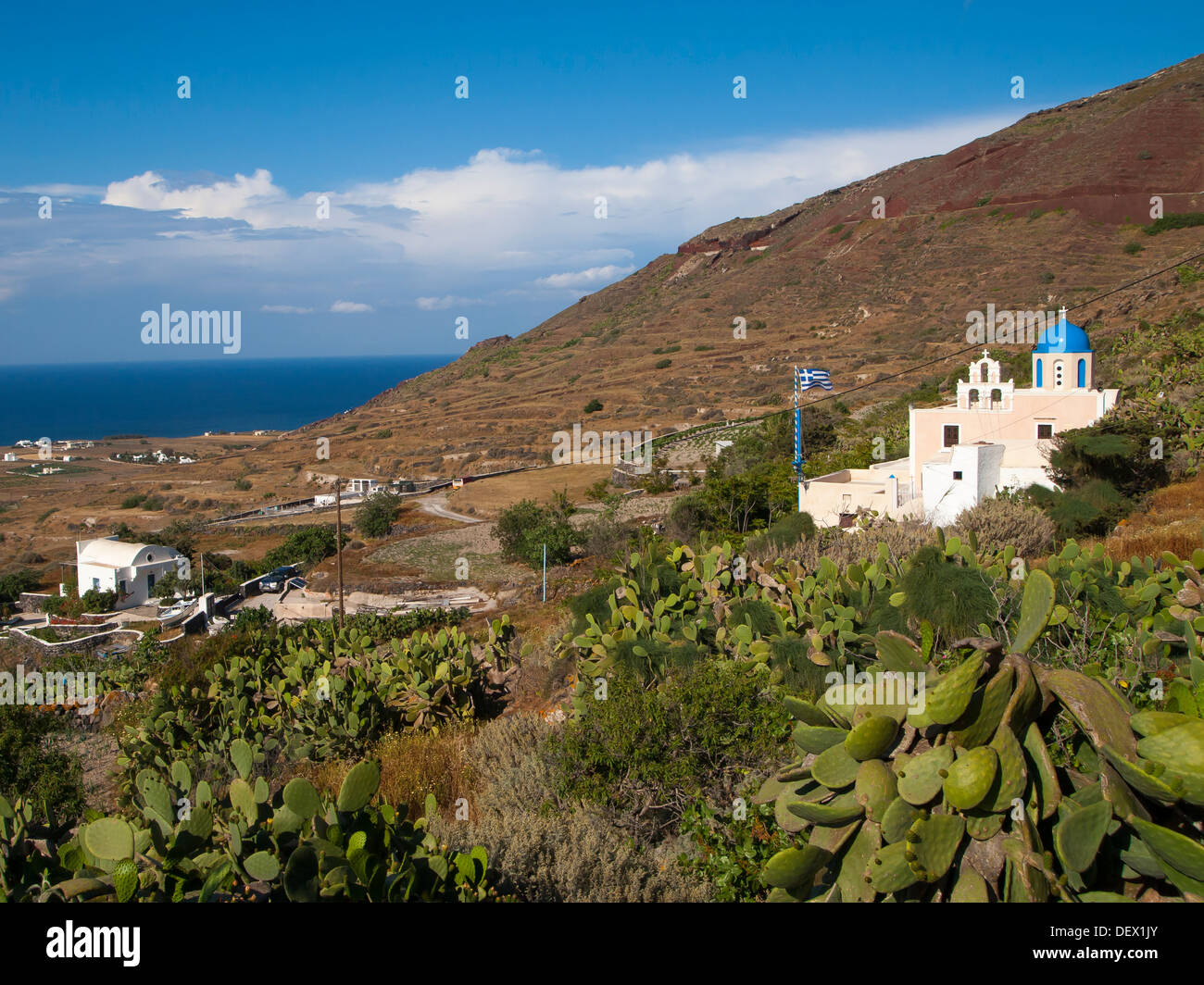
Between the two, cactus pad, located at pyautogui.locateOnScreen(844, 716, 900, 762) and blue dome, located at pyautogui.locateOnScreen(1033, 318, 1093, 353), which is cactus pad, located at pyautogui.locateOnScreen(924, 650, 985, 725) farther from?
blue dome, located at pyautogui.locateOnScreen(1033, 318, 1093, 353)

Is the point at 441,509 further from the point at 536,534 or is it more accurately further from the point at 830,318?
the point at 830,318

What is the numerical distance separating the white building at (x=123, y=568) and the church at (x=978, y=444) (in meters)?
21.9

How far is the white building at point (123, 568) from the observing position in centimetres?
2833

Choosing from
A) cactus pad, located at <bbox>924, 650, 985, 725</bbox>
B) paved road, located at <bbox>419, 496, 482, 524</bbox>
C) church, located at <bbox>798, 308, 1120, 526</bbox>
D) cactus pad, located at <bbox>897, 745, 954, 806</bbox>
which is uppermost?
church, located at <bbox>798, 308, 1120, 526</bbox>

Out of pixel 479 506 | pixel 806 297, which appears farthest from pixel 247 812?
pixel 806 297

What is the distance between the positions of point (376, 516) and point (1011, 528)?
1038 inches

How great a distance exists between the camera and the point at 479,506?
124 feet

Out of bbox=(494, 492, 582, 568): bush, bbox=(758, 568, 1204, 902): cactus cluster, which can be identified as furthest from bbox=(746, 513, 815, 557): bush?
bbox=(758, 568, 1204, 902): cactus cluster

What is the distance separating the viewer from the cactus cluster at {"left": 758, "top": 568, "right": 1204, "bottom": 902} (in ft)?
10.1

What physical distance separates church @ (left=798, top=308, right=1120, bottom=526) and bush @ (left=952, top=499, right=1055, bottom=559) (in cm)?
192

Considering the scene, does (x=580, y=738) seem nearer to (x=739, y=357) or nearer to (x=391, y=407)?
(x=739, y=357)

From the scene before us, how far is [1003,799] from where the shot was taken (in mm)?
3162

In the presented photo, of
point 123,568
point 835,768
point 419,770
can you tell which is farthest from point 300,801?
point 123,568
